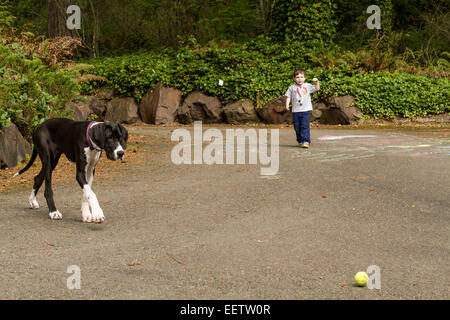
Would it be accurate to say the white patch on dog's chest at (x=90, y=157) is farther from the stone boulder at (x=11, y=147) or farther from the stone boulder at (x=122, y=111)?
the stone boulder at (x=122, y=111)

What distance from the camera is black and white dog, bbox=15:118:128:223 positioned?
6168mm

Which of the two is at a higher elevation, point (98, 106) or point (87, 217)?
point (98, 106)

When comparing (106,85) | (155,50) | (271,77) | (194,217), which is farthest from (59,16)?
(194,217)

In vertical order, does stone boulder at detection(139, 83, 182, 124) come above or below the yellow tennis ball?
above

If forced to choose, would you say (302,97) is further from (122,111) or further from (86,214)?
(122,111)

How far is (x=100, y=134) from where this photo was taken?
20.3ft

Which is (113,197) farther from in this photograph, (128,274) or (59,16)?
(59,16)

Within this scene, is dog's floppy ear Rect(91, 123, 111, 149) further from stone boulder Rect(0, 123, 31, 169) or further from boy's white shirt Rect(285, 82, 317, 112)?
boy's white shirt Rect(285, 82, 317, 112)

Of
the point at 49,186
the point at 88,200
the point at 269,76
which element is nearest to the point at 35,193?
the point at 49,186

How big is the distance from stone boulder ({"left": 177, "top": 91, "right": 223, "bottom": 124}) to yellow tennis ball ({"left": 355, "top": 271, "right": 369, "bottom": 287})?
14.0 metres

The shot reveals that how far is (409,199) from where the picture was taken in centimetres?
777

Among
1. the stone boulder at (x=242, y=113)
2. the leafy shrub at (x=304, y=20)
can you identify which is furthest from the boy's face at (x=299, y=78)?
the leafy shrub at (x=304, y=20)

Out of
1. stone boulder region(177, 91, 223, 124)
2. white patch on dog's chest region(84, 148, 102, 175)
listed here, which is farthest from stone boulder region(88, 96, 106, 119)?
white patch on dog's chest region(84, 148, 102, 175)

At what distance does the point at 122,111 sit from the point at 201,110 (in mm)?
2749
